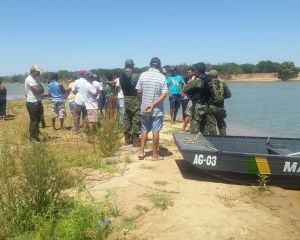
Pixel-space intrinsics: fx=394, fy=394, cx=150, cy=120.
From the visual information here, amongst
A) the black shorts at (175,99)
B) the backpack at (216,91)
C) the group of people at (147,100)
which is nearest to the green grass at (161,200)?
the group of people at (147,100)

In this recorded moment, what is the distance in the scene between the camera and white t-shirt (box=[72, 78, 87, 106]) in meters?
9.70

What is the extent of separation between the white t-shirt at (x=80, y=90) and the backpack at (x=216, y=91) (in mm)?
3364

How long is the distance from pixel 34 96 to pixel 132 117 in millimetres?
2162

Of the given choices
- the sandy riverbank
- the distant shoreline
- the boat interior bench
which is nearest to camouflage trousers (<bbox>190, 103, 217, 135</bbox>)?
the sandy riverbank

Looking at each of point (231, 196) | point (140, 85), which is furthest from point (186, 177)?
point (140, 85)

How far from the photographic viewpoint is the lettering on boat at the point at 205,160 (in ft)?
20.7

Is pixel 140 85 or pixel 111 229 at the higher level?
pixel 140 85

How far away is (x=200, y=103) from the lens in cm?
781

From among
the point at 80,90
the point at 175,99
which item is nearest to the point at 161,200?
the point at 80,90

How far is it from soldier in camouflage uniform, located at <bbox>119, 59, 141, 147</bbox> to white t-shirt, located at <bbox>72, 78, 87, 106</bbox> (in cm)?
154

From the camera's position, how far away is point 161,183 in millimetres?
6160

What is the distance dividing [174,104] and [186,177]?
6613 millimetres

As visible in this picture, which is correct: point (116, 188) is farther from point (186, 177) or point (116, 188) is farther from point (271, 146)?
Answer: point (271, 146)

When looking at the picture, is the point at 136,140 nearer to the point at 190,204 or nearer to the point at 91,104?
the point at 91,104
